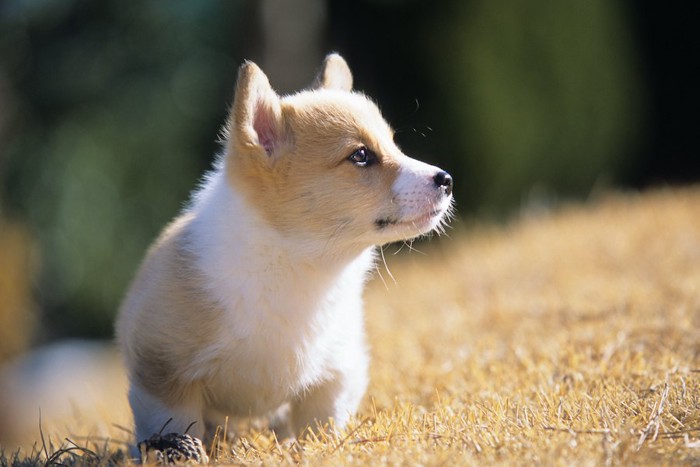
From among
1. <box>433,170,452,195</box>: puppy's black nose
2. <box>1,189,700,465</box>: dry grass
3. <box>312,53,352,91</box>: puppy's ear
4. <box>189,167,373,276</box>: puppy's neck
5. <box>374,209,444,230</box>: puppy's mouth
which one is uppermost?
<box>312,53,352,91</box>: puppy's ear

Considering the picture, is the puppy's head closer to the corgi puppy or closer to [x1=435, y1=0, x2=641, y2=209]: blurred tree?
the corgi puppy

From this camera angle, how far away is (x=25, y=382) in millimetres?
8438

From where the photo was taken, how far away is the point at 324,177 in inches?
140

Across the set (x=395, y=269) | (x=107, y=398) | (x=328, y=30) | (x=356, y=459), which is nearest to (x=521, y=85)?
(x=328, y=30)

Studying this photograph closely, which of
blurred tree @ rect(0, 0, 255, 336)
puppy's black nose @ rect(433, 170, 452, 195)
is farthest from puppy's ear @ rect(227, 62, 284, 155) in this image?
blurred tree @ rect(0, 0, 255, 336)

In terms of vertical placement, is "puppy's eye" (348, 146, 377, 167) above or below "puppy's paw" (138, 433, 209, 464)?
above

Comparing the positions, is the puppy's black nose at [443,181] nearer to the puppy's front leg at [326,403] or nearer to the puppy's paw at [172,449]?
the puppy's front leg at [326,403]

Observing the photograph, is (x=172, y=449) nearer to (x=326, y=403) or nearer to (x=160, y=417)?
(x=160, y=417)

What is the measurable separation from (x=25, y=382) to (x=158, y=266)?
215 inches

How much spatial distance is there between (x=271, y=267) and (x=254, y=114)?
64 centimetres

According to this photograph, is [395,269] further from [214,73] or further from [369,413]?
[369,413]

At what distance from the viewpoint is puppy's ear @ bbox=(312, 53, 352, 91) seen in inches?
168

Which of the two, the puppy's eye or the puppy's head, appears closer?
the puppy's head

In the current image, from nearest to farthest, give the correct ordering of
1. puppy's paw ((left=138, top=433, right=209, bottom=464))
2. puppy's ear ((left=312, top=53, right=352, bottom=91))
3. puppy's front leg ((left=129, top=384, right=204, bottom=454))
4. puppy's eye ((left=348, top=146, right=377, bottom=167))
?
puppy's paw ((left=138, top=433, right=209, bottom=464))
puppy's front leg ((left=129, top=384, right=204, bottom=454))
puppy's eye ((left=348, top=146, right=377, bottom=167))
puppy's ear ((left=312, top=53, right=352, bottom=91))
